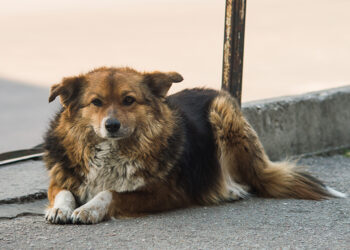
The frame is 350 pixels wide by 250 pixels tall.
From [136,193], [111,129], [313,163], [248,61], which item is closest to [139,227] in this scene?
[136,193]

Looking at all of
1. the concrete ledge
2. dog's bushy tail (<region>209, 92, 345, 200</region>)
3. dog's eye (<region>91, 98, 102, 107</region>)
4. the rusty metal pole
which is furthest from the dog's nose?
Result: the concrete ledge

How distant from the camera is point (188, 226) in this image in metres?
4.61

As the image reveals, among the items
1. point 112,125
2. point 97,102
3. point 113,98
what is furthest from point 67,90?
point 112,125

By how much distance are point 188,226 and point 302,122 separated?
2843 millimetres

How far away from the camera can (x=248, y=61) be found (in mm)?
9633

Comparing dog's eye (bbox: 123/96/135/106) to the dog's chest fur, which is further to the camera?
the dog's chest fur

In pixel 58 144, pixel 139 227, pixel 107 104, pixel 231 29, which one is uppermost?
pixel 231 29

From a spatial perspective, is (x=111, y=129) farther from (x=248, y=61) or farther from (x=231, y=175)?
(x=248, y=61)

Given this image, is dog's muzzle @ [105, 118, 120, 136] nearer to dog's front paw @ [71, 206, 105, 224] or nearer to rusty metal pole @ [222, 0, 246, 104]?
dog's front paw @ [71, 206, 105, 224]

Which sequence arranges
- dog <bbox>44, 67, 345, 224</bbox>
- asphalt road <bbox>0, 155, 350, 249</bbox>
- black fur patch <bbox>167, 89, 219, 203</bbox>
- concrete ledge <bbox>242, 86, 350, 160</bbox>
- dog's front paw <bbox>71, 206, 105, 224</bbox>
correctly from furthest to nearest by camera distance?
concrete ledge <bbox>242, 86, 350, 160</bbox>, black fur patch <bbox>167, 89, 219, 203</bbox>, dog <bbox>44, 67, 345, 224</bbox>, dog's front paw <bbox>71, 206, 105, 224</bbox>, asphalt road <bbox>0, 155, 350, 249</bbox>

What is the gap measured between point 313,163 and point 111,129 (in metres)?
2.96

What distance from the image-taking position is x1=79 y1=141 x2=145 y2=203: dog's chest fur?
486 centimetres

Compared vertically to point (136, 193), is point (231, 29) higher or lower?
higher

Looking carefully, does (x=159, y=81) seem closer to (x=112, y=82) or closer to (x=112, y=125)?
(x=112, y=82)
